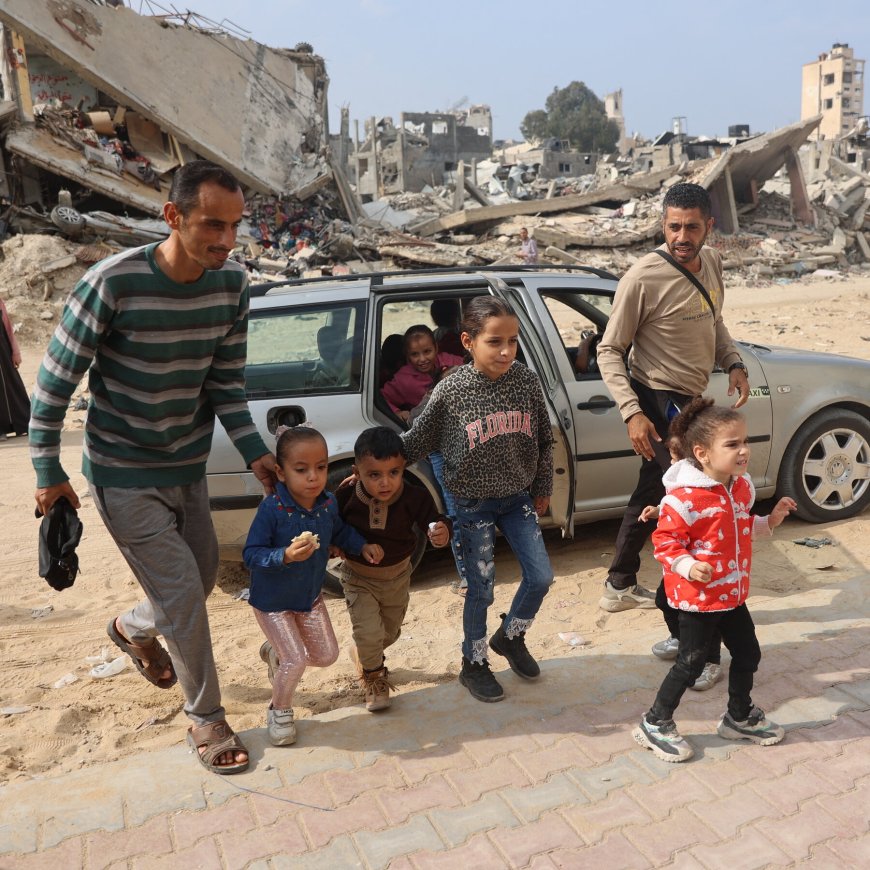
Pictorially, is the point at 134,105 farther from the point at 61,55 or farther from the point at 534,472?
the point at 534,472

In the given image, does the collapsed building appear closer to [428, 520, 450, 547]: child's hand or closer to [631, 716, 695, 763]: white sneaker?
[428, 520, 450, 547]: child's hand

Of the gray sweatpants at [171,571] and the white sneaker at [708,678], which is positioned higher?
the gray sweatpants at [171,571]

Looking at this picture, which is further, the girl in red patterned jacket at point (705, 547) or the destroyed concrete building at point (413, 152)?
the destroyed concrete building at point (413, 152)

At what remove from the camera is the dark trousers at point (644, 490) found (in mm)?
4031

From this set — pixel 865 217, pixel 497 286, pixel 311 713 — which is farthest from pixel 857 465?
pixel 865 217

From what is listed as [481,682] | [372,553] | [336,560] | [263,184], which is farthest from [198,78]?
[481,682]

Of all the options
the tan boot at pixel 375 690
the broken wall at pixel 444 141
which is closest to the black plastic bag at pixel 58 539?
the tan boot at pixel 375 690

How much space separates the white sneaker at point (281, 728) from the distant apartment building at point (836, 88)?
91.4m

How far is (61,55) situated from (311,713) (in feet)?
63.5

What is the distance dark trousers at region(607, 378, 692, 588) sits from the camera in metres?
4.03

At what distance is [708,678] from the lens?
353cm

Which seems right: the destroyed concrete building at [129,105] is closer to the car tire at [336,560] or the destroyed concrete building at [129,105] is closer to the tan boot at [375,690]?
the car tire at [336,560]

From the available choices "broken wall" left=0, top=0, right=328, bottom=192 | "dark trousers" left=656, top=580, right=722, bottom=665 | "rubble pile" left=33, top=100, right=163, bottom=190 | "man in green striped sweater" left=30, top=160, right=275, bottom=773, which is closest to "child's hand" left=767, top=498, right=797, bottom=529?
"dark trousers" left=656, top=580, right=722, bottom=665

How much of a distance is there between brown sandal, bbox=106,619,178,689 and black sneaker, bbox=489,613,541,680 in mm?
1392
